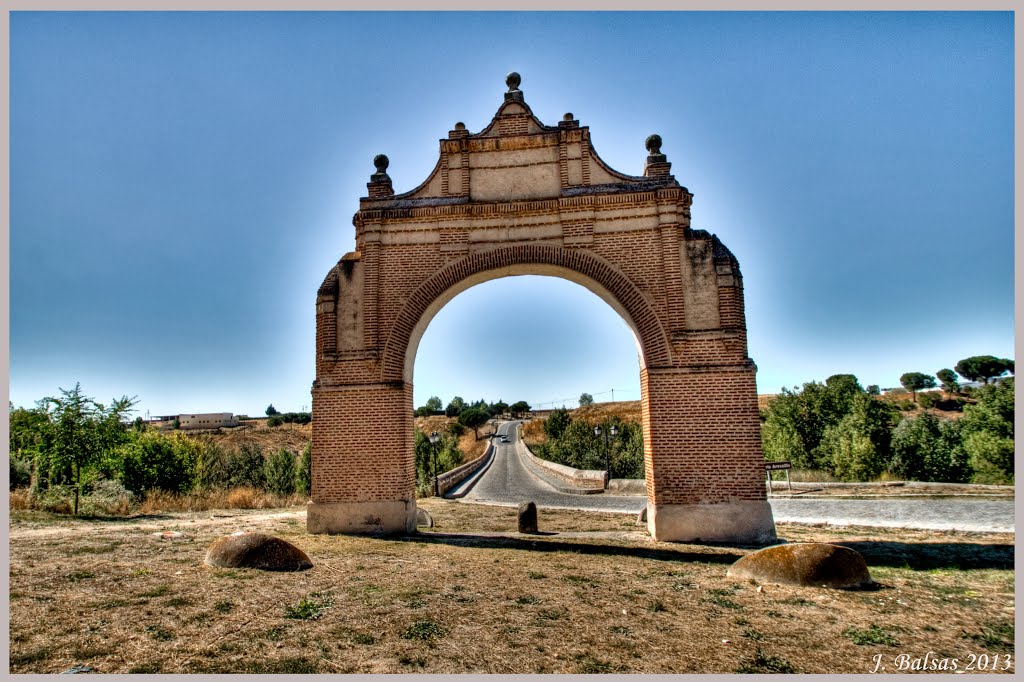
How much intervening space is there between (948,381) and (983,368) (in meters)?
8.18

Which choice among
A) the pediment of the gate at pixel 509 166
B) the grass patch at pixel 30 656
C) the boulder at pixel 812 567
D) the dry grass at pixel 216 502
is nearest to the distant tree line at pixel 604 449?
the dry grass at pixel 216 502

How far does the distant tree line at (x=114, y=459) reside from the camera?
13531 millimetres

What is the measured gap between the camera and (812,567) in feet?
18.8

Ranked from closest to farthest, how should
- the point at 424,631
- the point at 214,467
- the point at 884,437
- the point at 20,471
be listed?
the point at 424,631 < the point at 20,471 < the point at 884,437 < the point at 214,467

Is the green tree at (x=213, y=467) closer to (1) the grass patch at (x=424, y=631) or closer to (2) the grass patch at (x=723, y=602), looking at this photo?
(1) the grass patch at (x=424, y=631)

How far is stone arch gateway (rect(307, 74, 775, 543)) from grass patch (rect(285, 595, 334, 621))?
4354 millimetres

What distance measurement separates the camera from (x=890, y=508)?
502 inches

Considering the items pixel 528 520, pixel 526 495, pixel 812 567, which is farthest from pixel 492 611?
pixel 526 495

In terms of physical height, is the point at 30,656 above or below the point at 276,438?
above

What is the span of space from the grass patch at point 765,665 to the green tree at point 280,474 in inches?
1325

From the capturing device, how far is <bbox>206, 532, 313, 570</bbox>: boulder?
654 centimetres

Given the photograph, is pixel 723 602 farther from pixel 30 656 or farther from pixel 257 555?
pixel 30 656

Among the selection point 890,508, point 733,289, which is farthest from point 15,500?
point 890,508

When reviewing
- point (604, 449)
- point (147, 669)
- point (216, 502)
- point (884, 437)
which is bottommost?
point (604, 449)
